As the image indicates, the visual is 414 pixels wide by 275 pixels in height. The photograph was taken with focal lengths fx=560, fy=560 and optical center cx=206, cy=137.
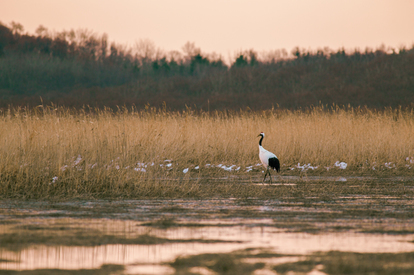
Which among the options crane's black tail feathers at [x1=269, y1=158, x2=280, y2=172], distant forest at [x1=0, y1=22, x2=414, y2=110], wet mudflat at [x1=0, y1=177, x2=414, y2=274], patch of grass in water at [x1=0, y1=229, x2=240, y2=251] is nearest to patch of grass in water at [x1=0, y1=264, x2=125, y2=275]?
wet mudflat at [x1=0, y1=177, x2=414, y2=274]

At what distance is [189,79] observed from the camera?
65.0 metres

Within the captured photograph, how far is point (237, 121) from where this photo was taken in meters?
19.6

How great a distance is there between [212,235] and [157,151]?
7.88 metres

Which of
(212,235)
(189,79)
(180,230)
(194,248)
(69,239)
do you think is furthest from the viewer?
(189,79)

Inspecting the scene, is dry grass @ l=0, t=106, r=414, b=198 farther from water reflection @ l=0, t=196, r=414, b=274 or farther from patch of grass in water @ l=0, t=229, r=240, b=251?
patch of grass in water @ l=0, t=229, r=240, b=251

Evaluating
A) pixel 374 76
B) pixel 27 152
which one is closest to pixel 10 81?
pixel 374 76

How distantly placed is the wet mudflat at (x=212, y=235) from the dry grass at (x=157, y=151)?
2.79 feet

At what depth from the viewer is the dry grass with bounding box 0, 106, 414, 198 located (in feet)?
30.4

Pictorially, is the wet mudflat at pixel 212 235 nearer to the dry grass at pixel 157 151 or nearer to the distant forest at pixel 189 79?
the dry grass at pixel 157 151

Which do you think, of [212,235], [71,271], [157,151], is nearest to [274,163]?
[157,151]

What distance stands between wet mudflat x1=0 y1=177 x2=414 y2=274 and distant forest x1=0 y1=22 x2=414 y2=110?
3512 centimetres

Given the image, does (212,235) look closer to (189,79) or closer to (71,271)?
(71,271)

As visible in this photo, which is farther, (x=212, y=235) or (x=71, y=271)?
(x=212, y=235)

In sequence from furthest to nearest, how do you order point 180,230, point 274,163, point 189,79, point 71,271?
point 189,79
point 274,163
point 180,230
point 71,271
